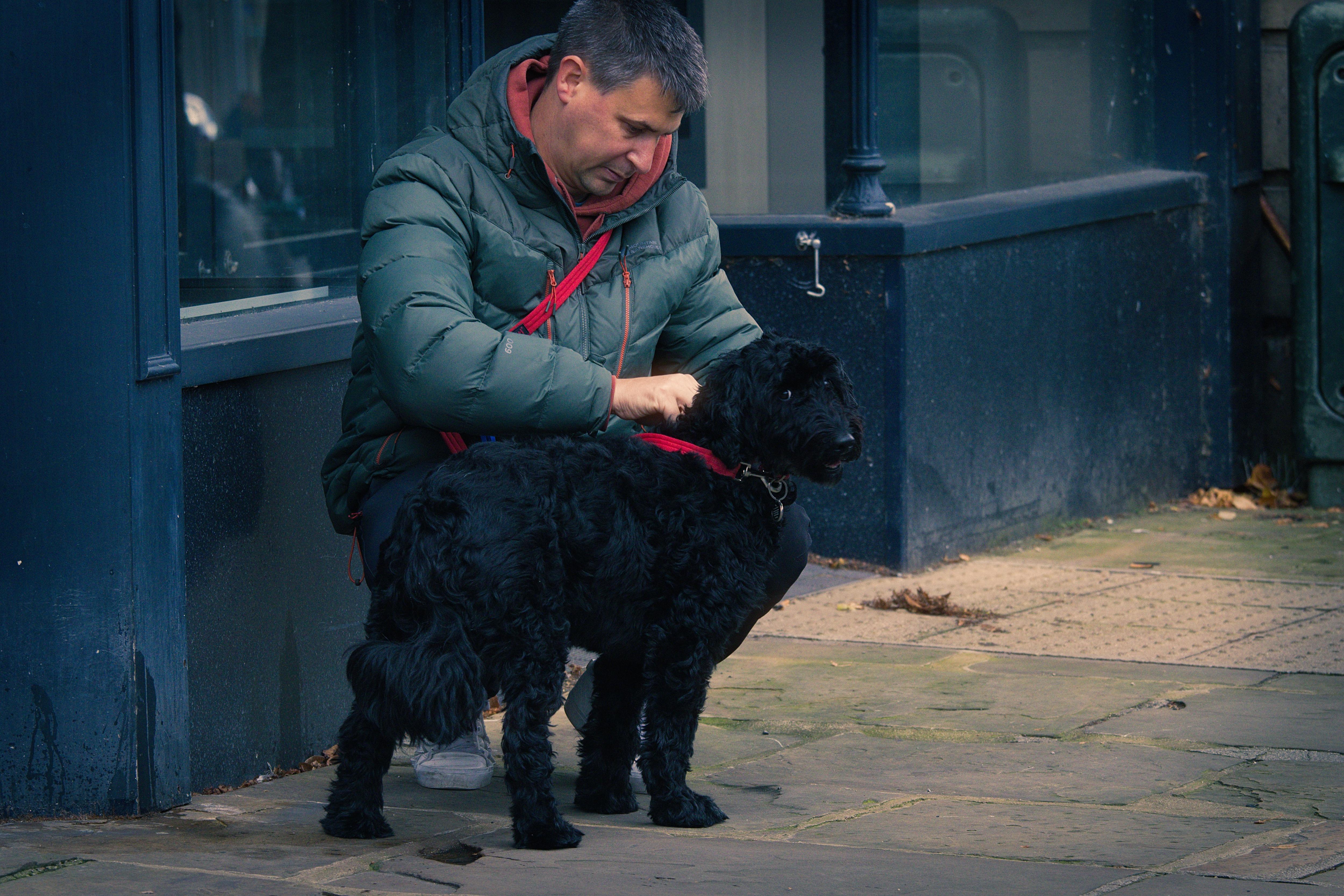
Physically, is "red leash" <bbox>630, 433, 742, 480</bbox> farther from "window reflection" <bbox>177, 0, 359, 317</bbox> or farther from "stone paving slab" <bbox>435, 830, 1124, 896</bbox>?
"window reflection" <bbox>177, 0, 359, 317</bbox>

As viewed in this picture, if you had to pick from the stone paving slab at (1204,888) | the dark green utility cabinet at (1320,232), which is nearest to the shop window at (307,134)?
the stone paving slab at (1204,888)

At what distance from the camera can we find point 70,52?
12.3 feet

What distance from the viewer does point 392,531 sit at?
3.72 meters

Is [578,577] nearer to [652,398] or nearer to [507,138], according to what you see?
[652,398]

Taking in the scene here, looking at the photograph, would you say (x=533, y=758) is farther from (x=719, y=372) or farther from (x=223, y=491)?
(x=223, y=491)

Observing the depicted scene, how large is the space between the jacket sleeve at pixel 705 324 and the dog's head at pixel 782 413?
0.54 m

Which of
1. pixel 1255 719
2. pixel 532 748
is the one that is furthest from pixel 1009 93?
pixel 532 748

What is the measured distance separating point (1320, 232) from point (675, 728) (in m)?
5.71

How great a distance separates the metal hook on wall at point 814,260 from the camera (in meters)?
6.87

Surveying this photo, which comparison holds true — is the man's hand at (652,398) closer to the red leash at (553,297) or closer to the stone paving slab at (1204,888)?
the red leash at (553,297)

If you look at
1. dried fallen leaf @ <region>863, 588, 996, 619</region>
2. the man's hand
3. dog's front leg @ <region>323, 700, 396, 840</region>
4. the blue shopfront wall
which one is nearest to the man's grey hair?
the man's hand

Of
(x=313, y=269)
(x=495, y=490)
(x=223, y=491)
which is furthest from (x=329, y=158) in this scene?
(x=495, y=490)

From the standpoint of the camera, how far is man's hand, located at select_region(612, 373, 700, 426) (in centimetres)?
392

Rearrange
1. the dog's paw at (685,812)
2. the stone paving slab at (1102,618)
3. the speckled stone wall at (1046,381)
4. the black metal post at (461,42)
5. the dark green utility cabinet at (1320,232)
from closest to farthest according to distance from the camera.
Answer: the dog's paw at (685,812)
the black metal post at (461,42)
the stone paving slab at (1102,618)
the speckled stone wall at (1046,381)
the dark green utility cabinet at (1320,232)
